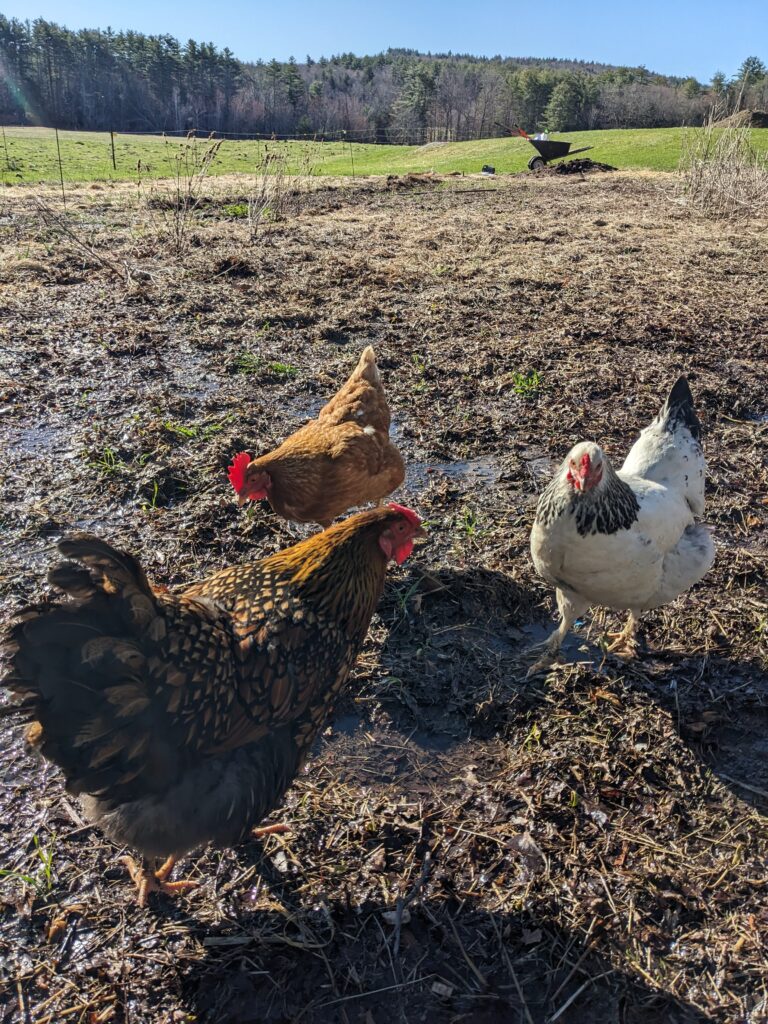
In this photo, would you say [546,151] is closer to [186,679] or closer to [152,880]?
[186,679]

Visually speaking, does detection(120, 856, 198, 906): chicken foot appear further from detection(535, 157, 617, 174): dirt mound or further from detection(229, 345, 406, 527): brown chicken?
detection(535, 157, 617, 174): dirt mound

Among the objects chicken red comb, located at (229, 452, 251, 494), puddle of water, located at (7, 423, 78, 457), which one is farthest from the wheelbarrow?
chicken red comb, located at (229, 452, 251, 494)

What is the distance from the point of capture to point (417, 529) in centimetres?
284

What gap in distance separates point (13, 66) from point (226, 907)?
8607cm

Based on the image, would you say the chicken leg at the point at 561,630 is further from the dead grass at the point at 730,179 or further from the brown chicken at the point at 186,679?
the dead grass at the point at 730,179

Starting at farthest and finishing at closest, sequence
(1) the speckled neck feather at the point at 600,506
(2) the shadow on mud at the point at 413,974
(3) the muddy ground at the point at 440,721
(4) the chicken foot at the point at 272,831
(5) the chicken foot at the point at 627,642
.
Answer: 1. (5) the chicken foot at the point at 627,642
2. (1) the speckled neck feather at the point at 600,506
3. (4) the chicken foot at the point at 272,831
4. (3) the muddy ground at the point at 440,721
5. (2) the shadow on mud at the point at 413,974

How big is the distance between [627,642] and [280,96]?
70.7m

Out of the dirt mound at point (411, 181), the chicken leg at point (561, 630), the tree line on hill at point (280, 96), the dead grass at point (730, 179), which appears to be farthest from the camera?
the tree line on hill at point (280, 96)

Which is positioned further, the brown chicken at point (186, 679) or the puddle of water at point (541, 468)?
the puddle of water at point (541, 468)

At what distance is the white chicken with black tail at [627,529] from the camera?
2.84 metres

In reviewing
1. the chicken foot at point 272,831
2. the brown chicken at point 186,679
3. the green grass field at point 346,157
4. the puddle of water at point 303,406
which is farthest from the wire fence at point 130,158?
the chicken foot at point 272,831

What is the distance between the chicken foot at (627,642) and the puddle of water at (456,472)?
1.64m

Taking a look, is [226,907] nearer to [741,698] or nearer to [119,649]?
[119,649]

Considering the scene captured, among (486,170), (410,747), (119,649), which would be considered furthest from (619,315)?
(486,170)
